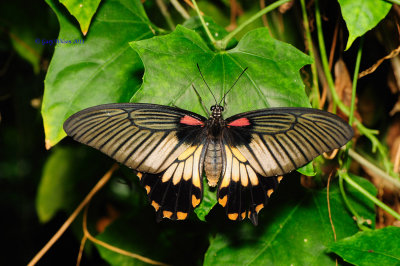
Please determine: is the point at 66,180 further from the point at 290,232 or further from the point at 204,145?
the point at 290,232

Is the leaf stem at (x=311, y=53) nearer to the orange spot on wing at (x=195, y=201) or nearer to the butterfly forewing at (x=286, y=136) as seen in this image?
the butterfly forewing at (x=286, y=136)

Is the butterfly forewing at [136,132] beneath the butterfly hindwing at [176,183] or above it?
above

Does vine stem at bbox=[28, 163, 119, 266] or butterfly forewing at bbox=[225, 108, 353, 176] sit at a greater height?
butterfly forewing at bbox=[225, 108, 353, 176]

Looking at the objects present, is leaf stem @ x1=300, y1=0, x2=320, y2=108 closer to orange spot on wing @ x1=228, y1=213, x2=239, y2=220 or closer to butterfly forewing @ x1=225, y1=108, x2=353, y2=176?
butterfly forewing @ x1=225, y1=108, x2=353, y2=176

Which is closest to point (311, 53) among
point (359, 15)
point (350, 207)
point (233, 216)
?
point (359, 15)

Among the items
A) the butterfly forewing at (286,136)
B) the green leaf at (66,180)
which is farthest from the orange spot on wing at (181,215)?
the green leaf at (66,180)

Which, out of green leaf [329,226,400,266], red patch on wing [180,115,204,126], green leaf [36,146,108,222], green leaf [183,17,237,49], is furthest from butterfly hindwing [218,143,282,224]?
green leaf [36,146,108,222]

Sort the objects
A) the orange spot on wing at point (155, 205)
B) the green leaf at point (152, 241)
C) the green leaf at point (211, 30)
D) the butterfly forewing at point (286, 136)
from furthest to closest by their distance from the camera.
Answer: the green leaf at point (152, 241) < the green leaf at point (211, 30) < the orange spot on wing at point (155, 205) < the butterfly forewing at point (286, 136)

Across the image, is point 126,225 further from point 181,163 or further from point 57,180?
point 181,163
